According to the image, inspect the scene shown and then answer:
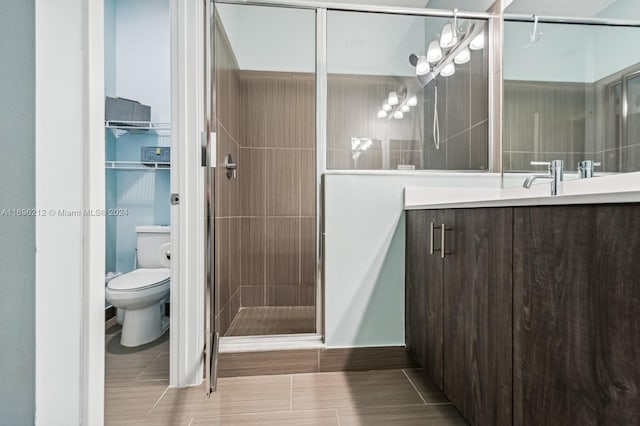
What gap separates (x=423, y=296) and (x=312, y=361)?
2.22ft

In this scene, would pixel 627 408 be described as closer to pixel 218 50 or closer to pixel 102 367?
pixel 102 367

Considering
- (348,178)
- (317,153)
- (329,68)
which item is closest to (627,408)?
(348,178)

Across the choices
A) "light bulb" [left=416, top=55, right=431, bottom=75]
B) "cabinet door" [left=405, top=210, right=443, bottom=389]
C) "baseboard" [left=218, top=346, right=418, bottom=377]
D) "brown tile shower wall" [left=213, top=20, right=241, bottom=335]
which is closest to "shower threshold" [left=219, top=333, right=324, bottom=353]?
"baseboard" [left=218, top=346, right=418, bottom=377]

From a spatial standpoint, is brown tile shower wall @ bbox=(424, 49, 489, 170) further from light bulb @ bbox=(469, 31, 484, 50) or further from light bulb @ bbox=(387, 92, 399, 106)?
light bulb @ bbox=(387, 92, 399, 106)

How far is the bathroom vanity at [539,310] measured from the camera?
1.80 feet

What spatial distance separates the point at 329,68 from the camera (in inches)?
68.4

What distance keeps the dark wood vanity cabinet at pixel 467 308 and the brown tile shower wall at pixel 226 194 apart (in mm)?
1056

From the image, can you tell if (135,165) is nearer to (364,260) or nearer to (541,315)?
(364,260)

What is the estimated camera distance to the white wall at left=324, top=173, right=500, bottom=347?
1.63 meters

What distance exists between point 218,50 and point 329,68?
64 centimetres

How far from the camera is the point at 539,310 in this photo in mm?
729

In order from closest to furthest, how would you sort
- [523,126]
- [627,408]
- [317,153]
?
[627,408]
[523,126]
[317,153]

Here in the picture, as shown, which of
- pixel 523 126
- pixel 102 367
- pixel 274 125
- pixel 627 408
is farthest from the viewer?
pixel 274 125

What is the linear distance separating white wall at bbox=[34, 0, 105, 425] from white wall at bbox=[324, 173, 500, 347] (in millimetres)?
1060
